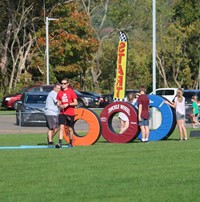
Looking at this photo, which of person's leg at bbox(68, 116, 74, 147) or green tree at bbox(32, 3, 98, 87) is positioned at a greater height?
green tree at bbox(32, 3, 98, 87)

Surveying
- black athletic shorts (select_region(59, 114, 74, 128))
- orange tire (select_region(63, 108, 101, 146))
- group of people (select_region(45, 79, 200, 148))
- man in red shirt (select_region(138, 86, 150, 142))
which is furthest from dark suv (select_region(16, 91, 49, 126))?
black athletic shorts (select_region(59, 114, 74, 128))

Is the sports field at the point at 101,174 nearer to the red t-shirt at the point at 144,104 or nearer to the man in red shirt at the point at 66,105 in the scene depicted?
the man in red shirt at the point at 66,105

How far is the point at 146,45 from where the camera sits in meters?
92.8

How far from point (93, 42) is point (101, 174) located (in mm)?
55667

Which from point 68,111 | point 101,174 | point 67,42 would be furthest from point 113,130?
point 67,42

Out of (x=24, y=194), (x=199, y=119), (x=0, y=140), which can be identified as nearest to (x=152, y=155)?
(x=24, y=194)

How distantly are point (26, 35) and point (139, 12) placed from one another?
15732 mm

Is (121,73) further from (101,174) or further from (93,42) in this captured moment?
(93,42)

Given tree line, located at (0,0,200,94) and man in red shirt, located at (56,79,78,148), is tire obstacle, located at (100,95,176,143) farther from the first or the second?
tree line, located at (0,0,200,94)

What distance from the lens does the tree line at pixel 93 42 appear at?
6869 cm

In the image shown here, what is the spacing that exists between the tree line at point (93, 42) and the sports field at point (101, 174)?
46.6 meters

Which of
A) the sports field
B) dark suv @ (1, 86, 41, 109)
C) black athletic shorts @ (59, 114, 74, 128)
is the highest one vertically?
dark suv @ (1, 86, 41, 109)

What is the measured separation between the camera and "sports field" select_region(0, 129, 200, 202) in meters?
13.1

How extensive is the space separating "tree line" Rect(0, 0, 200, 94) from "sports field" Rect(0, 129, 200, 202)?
1836 inches
